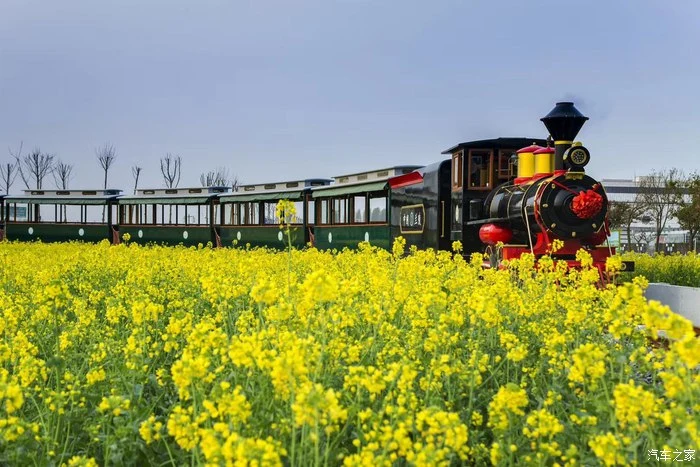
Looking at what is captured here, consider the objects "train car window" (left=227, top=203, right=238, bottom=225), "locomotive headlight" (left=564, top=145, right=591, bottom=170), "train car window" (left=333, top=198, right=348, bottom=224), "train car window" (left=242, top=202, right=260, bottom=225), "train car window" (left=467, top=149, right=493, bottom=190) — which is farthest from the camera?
"train car window" (left=227, top=203, right=238, bottom=225)

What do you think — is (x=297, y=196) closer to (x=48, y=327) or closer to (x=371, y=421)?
(x=48, y=327)

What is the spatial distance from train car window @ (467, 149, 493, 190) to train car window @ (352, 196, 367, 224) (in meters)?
5.71

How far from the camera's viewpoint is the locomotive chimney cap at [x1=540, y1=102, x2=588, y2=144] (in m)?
11.4

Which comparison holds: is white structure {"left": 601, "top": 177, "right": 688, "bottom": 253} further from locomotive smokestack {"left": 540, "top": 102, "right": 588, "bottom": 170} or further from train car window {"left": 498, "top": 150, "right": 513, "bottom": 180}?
locomotive smokestack {"left": 540, "top": 102, "right": 588, "bottom": 170}

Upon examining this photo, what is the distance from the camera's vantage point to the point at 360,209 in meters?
19.0

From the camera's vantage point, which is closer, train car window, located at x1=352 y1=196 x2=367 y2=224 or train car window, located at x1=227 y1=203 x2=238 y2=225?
→ train car window, located at x1=352 y1=196 x2=367 y2=224

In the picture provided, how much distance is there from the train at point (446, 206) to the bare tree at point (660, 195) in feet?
80.8

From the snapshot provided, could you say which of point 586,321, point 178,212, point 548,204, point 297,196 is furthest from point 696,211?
point 586,321

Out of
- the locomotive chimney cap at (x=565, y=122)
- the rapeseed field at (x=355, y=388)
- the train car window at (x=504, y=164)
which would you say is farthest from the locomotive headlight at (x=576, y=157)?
the rapeseed field at (x=355, y=388)

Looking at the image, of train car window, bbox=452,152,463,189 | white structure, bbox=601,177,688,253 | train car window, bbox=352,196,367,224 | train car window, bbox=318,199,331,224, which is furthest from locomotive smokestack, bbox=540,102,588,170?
white structure, bbox=601,177,688,253

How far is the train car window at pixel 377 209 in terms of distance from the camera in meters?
17.8

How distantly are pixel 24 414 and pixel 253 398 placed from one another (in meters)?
1.91

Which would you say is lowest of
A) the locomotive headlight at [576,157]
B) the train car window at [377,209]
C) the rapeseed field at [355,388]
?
the rapeseed field at [355,388]

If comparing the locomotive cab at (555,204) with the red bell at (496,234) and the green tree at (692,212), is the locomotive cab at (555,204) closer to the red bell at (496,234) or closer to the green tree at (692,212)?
the red bell at (496,234)
